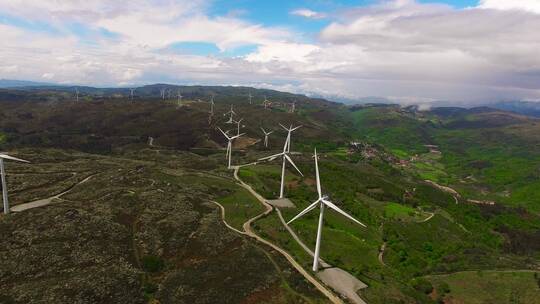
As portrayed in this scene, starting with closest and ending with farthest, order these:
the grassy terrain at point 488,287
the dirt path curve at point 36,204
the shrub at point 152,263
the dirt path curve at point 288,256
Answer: the dirt path curve at point 288,256
the shrub at point 152,263
the grassy terrain at point 488,287
the dirt path curve at point 36,204

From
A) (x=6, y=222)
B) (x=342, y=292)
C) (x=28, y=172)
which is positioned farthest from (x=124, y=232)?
(x=28, y=172)

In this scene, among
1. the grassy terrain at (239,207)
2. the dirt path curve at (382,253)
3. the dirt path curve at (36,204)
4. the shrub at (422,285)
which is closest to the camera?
the shrub at (422,285)

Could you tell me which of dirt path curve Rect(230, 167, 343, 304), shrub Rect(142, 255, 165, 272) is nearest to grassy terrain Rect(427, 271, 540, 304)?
dirt path curve Rect(230, 167, 343, 304)

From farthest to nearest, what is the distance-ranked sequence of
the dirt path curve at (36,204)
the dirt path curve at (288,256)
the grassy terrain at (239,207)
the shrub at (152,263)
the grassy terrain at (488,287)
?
the grassy terrain at (239,207) → the dirt path curve at (36,204) → the grassy terrain at (488,287) → the shrub at (152,263) → the dirt path curve at (288,256)

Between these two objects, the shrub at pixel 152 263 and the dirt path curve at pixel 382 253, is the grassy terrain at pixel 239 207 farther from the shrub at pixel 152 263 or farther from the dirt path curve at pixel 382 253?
the dirt path curve at pixel 382 253

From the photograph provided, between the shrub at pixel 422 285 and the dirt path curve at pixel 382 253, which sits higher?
the shrub at pixel 422 285

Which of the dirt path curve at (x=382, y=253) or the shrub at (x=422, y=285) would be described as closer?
the shrub at (x=422, y=285)

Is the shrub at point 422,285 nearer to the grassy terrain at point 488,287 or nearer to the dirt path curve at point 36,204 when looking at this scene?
the grassy terrain at point 488,287

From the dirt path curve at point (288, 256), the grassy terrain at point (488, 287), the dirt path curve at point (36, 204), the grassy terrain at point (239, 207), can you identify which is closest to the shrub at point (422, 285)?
the grassy terrain at point (488, 287)

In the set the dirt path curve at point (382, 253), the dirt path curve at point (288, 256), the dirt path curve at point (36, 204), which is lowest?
the dirt path curve at point (382, 253)

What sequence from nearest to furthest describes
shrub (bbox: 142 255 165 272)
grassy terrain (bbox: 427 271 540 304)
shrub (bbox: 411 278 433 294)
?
1. shrub (bbox: 142 255 165 272)
2. grassy terrain (bbox: 427 271 540 304)
3. shrub (bbox: 411 278 433 294)

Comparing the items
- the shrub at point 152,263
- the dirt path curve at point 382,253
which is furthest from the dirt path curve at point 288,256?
the dirt path curve at point 382,253

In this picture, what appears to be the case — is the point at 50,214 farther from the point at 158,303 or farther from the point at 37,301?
the point at 158,303

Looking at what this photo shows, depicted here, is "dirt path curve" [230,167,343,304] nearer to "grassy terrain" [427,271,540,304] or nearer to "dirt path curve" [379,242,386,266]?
"grassy terrain" [427,271,540,304]
